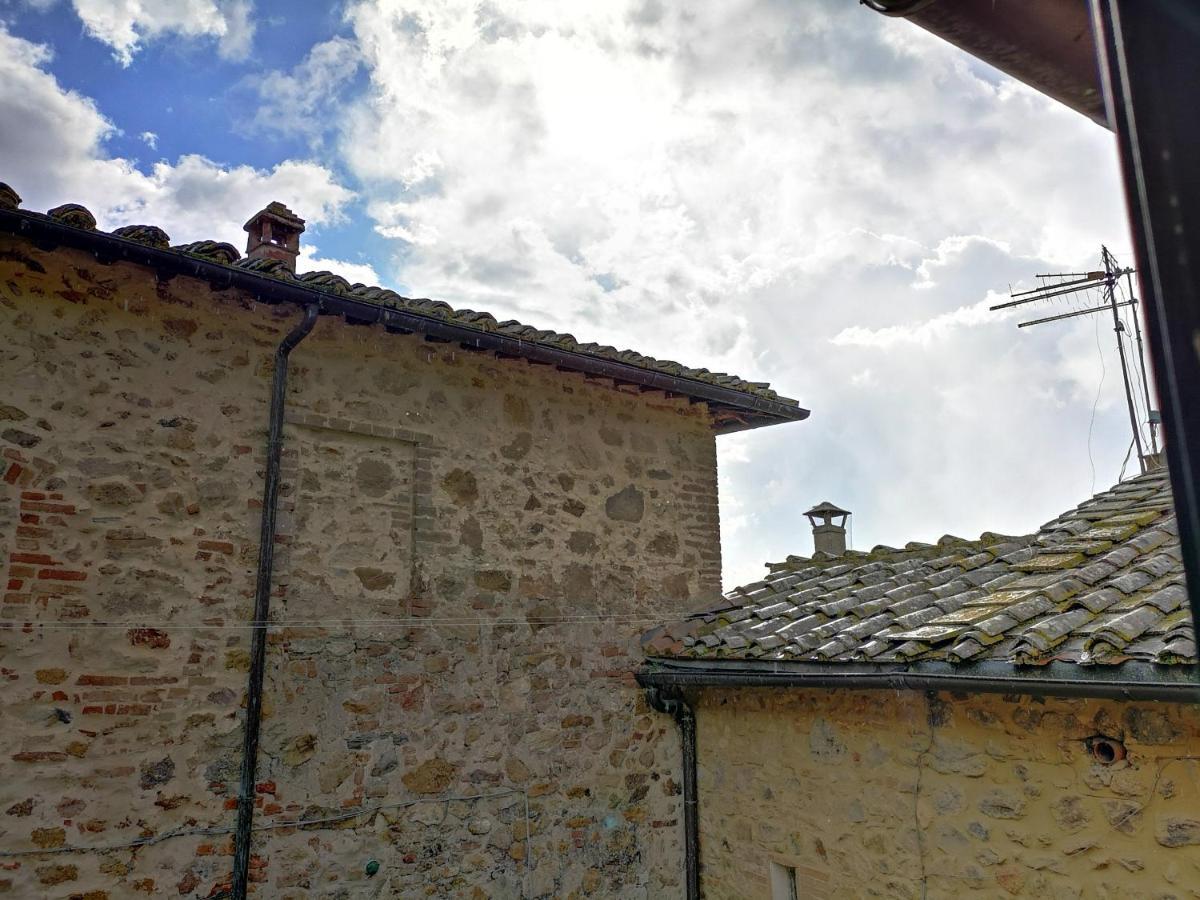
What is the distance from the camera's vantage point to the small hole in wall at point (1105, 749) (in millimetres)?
3645

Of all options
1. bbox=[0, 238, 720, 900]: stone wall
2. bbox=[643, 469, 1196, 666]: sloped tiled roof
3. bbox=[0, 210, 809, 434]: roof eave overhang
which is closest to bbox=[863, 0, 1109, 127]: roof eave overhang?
bbox=[643, 469, 1196, 666]: sloped tiled roof

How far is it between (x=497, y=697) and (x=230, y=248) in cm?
334

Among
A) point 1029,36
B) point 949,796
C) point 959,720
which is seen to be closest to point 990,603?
point 959,720

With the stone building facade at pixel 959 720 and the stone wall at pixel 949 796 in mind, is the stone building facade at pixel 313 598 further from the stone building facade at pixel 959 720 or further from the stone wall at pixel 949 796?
the stone wall at pixel 949 796

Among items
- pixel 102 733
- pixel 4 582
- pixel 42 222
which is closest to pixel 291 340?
pixel 42 222

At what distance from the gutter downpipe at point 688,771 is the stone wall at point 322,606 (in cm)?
13

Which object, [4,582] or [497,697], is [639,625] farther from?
[4,582]

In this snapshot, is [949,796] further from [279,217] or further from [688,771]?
[279,217]

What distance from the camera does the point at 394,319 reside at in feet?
17.6

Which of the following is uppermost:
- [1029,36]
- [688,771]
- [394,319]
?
[394,319]

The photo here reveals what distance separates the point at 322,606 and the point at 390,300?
1.96 metres

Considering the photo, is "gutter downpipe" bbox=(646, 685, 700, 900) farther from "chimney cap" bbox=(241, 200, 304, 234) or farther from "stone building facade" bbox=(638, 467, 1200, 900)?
"chimney cap" bbox=(241, 200, 304, 234)

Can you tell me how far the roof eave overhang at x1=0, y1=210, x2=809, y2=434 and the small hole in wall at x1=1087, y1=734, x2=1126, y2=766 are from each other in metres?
3.81

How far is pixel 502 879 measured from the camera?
5.61 m
